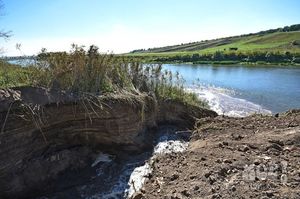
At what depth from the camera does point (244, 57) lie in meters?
72.7

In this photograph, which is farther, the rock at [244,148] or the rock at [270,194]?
the rock at [244,148]

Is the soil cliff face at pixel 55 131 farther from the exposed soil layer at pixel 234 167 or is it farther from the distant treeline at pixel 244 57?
the distant treeline at pixel 244 57

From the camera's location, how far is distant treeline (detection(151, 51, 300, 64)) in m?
68.0

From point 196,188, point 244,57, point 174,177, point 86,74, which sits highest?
point 86,74

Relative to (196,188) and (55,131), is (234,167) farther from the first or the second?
(55,131)

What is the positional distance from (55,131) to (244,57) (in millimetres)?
66039

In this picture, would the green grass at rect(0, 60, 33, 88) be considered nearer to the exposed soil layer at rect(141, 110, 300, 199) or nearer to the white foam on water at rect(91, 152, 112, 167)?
the white foam on water at rect(91, 152, 112, 167)

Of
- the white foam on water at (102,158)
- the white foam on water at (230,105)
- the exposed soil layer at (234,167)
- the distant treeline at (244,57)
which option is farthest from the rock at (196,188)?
the distant treeline at (244,57)

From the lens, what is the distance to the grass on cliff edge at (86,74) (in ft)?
34.2

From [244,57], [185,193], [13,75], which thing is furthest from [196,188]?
[244,57]

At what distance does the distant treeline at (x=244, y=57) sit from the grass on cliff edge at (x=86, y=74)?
2227 inches

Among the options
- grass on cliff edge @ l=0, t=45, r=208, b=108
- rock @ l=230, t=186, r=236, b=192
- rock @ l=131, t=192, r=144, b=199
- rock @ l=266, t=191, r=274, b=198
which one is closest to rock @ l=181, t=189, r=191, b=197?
rock @ l=230, t=186, r=236, b=192

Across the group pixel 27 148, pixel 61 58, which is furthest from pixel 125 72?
pixel 27 148

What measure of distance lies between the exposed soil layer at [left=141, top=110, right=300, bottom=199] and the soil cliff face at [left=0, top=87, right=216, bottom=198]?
1654 millimetres
